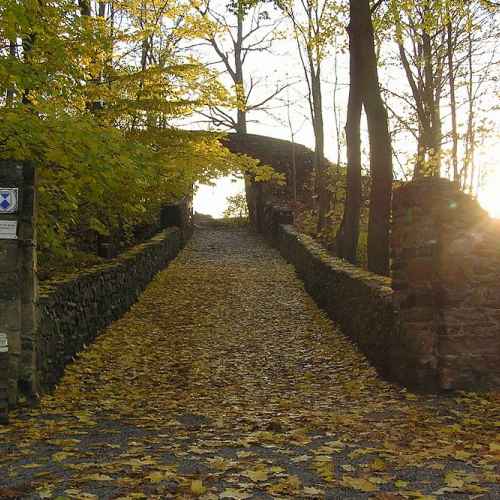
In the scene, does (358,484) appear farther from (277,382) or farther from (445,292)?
(277,382)

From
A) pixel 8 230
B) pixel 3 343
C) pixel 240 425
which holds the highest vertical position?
pixel 8 230

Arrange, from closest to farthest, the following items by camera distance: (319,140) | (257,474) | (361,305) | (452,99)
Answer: (257,474) → (361,305) → (452,99) → (319,140)

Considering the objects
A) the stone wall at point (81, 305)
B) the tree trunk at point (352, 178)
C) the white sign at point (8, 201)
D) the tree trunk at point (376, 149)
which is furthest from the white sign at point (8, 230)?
the tree trunk at point (352, 178)

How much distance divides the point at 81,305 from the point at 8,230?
3.81 m

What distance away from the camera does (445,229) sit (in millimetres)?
8805

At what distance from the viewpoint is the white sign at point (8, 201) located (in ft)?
25.0

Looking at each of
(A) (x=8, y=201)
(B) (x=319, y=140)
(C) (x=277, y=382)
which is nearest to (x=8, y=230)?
(A) (x=8, y=201)

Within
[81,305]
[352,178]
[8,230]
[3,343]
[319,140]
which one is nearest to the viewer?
[3,343]

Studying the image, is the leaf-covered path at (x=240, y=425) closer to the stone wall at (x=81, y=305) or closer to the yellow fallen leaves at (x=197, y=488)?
the yellow fallen leaves at (x=197, y=488)

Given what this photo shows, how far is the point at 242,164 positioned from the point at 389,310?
673 centimetres

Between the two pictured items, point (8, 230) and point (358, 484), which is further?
point (8, 230)

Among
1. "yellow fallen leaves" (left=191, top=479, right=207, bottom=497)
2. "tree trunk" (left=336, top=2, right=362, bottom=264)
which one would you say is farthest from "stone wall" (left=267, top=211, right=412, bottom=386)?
Result: "yellow fallen leaves" (left=191, top=479, right=207, bottom=497)

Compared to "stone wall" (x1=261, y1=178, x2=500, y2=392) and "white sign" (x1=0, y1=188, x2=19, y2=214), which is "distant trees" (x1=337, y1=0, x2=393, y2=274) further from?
"white sign" (x1=0, y1=188, x2=19, y2=214)

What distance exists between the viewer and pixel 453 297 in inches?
344
